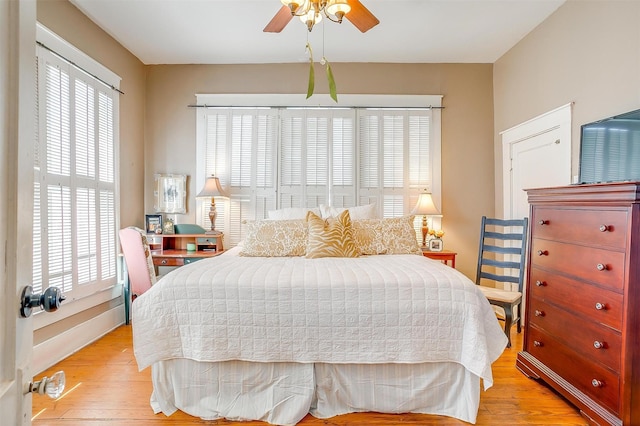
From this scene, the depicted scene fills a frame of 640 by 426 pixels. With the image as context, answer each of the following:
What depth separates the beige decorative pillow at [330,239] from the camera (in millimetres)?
2691

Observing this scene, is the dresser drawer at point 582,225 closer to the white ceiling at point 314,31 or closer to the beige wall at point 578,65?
the beige wall at point 578,65

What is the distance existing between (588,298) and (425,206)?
1.99m

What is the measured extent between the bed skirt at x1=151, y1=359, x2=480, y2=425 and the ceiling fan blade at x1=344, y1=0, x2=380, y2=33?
215cm

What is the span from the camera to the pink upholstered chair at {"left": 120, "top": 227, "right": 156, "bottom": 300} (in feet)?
9.78

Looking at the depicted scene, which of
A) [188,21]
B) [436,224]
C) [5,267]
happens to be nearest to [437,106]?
[436,224]

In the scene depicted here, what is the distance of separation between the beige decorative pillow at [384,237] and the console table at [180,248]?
167 cm

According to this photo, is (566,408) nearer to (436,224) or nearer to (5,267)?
(436,224)

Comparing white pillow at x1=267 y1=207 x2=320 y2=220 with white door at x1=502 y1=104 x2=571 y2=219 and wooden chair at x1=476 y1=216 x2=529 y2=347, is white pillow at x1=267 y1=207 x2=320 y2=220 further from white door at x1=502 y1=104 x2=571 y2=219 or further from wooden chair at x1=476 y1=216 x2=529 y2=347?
white door at x1=502 y1=104 x2=571 y2=219

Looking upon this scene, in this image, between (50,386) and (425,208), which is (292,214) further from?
(50,386)

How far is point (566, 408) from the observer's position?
1980mm

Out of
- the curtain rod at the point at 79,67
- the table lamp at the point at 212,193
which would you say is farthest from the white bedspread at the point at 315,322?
the curtain rod at the point at 79,67

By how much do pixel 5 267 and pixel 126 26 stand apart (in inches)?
137

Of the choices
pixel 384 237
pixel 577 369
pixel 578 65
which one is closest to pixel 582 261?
pixel 577 369

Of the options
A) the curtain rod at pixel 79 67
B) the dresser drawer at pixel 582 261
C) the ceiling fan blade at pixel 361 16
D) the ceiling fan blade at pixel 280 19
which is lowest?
the dresser drawer at pixel 582 261
